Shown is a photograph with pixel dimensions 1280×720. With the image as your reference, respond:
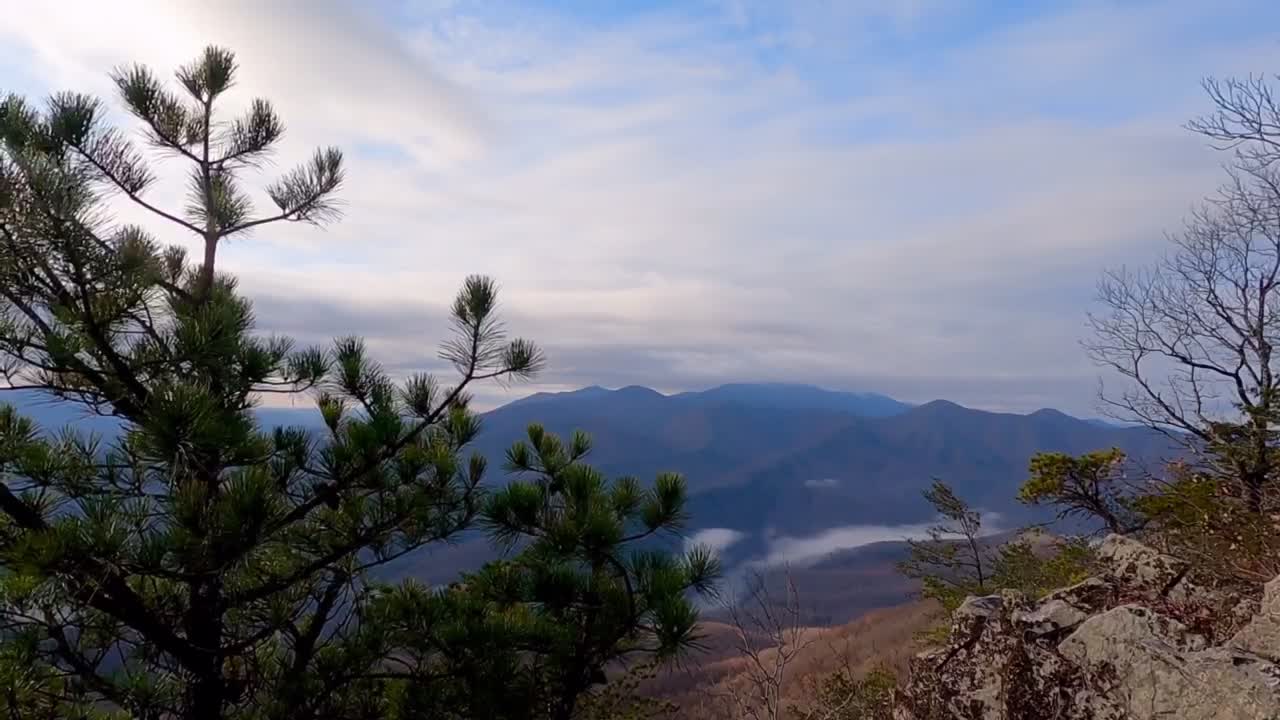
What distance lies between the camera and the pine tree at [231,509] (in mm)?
2721

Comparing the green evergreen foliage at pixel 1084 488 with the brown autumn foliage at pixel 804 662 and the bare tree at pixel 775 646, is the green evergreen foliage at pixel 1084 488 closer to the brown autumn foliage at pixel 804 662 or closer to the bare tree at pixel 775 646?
the brown autumn foliage at pixel 804 662

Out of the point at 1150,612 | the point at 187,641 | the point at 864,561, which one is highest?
the point at 1150,612

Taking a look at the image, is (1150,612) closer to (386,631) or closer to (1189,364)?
(386,631)

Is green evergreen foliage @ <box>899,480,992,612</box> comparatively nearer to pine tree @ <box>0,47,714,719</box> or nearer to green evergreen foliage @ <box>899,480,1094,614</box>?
green evergreen foliage @ <box>899,480,1094,614</box>

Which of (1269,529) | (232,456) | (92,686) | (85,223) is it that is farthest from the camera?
(1269,529)

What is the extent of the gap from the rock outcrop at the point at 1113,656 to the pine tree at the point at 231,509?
1629 mm

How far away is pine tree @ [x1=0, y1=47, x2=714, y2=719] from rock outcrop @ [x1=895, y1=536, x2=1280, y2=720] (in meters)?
1.63

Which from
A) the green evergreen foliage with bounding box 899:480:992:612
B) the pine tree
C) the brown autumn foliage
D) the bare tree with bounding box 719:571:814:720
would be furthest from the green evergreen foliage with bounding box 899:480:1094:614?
the pine tree

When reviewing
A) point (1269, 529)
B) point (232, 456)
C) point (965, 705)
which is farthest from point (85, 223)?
point (1269, 529)

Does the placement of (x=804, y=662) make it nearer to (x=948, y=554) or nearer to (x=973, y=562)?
(x=973, y=562)

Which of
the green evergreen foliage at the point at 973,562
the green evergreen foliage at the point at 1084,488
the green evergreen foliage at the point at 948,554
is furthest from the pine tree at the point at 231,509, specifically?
the green evergreen foliage at the point at 948,554

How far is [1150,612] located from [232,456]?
4.74 m

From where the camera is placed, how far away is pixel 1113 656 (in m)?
3.20

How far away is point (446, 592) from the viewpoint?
16.4 ft
